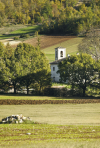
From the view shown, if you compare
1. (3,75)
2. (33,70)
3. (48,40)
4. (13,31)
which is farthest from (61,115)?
(13,31)

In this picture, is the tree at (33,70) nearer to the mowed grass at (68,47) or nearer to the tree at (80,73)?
the tree at (80,73)

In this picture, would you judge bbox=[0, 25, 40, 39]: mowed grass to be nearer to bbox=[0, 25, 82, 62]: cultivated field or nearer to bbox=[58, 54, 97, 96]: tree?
bbox=[0, 25, 82, 62]: cultivated field

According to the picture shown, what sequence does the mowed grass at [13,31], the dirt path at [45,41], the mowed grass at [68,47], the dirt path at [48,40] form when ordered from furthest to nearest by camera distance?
the mowed grass at [13,31], the dirt path at [48,40], the dirt path at [45,41], the mowed grass at [68,47]

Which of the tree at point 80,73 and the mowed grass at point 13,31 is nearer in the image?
the tree at point 80,73

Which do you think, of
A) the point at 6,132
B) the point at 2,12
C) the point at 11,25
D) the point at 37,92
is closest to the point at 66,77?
the point at 37,92

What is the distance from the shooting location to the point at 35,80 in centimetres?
6394

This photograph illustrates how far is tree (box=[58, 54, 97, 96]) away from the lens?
2370 inches

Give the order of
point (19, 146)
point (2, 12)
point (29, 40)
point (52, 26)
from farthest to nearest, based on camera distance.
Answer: point (2, 12)
point (52, 26)
point (29, 40)
point (19, 146)

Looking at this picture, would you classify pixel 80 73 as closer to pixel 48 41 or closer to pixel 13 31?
pixel 48 41

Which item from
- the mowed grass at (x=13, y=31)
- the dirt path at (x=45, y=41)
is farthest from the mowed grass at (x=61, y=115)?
the mowed grass at (x=13, y=31)

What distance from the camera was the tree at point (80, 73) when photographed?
60188mm

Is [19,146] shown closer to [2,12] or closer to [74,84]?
[74,84]

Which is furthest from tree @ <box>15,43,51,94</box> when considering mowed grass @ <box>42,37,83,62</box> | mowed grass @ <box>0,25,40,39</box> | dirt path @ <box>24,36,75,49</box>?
mowed grass @ <box>0,25,40,39</box>

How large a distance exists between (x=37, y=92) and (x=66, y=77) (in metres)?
6.67
